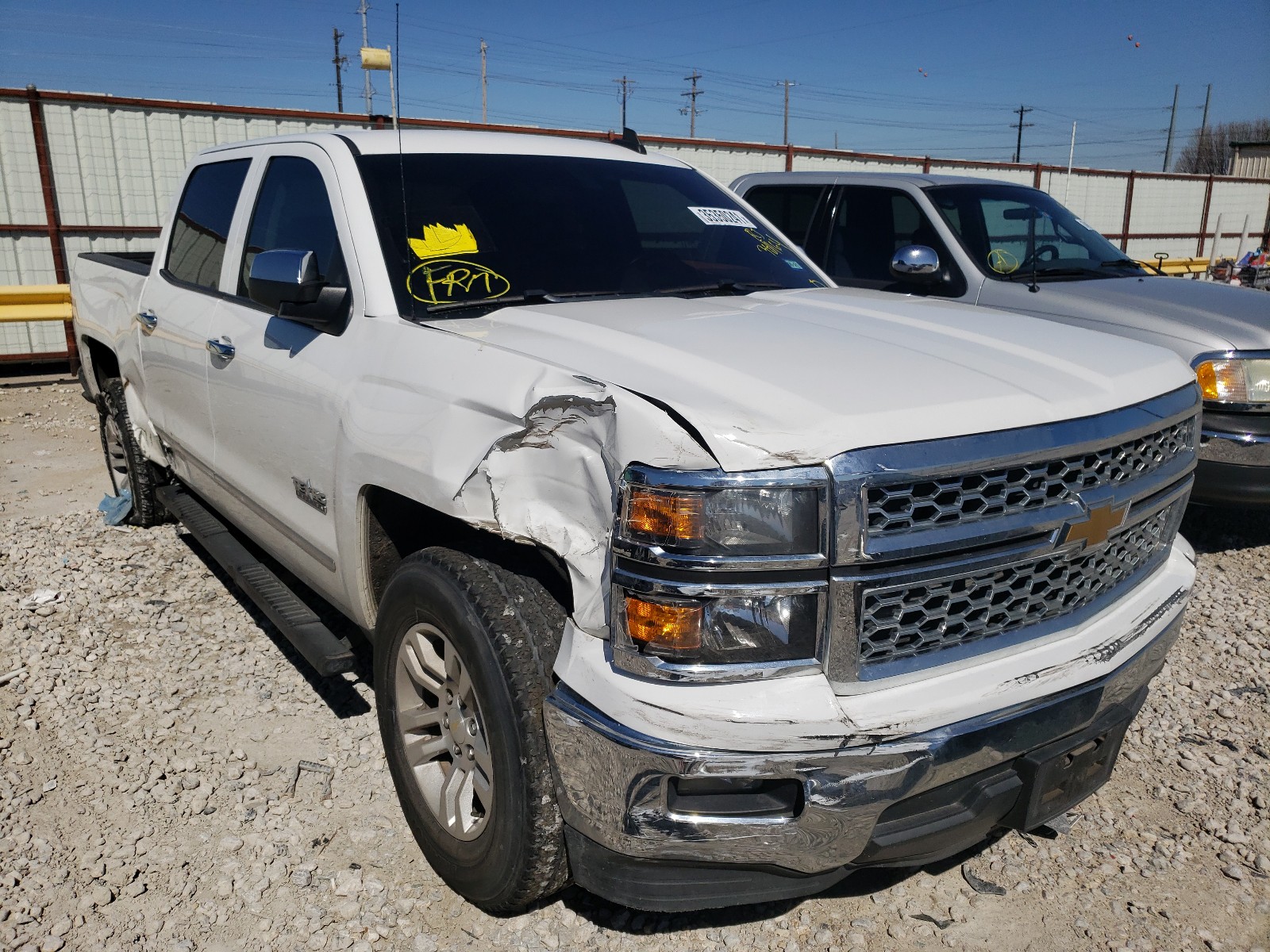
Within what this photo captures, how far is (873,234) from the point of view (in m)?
6.46

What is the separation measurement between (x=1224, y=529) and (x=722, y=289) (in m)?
4.05

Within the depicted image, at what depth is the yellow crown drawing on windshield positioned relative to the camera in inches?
113

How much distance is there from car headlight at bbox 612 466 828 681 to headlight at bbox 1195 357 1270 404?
3.82m

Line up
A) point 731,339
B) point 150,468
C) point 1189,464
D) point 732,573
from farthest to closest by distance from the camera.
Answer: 1. point 150,468
2. point 1189,464
3. point 731,339
4. point 732,573

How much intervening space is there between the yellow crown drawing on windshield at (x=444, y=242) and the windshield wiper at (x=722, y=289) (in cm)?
59

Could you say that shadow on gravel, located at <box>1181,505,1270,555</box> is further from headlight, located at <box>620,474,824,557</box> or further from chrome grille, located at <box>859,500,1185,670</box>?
headlight, located at <box>620,474,824,557</box>

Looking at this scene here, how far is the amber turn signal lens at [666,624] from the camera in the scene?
1836mm

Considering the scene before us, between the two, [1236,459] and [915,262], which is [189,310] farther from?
[1236,459]

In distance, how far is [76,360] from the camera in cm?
1069

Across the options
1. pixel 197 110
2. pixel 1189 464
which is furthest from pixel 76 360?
pixel 1189 464

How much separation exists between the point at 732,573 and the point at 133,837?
2.09m

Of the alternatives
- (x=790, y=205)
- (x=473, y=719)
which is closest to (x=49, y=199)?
(x=790, y=205)

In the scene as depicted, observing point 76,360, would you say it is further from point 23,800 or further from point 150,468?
point 23,800

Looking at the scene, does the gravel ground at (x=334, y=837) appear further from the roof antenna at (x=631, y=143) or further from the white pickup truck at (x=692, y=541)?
the roof antenna at (x=631, y=143)
